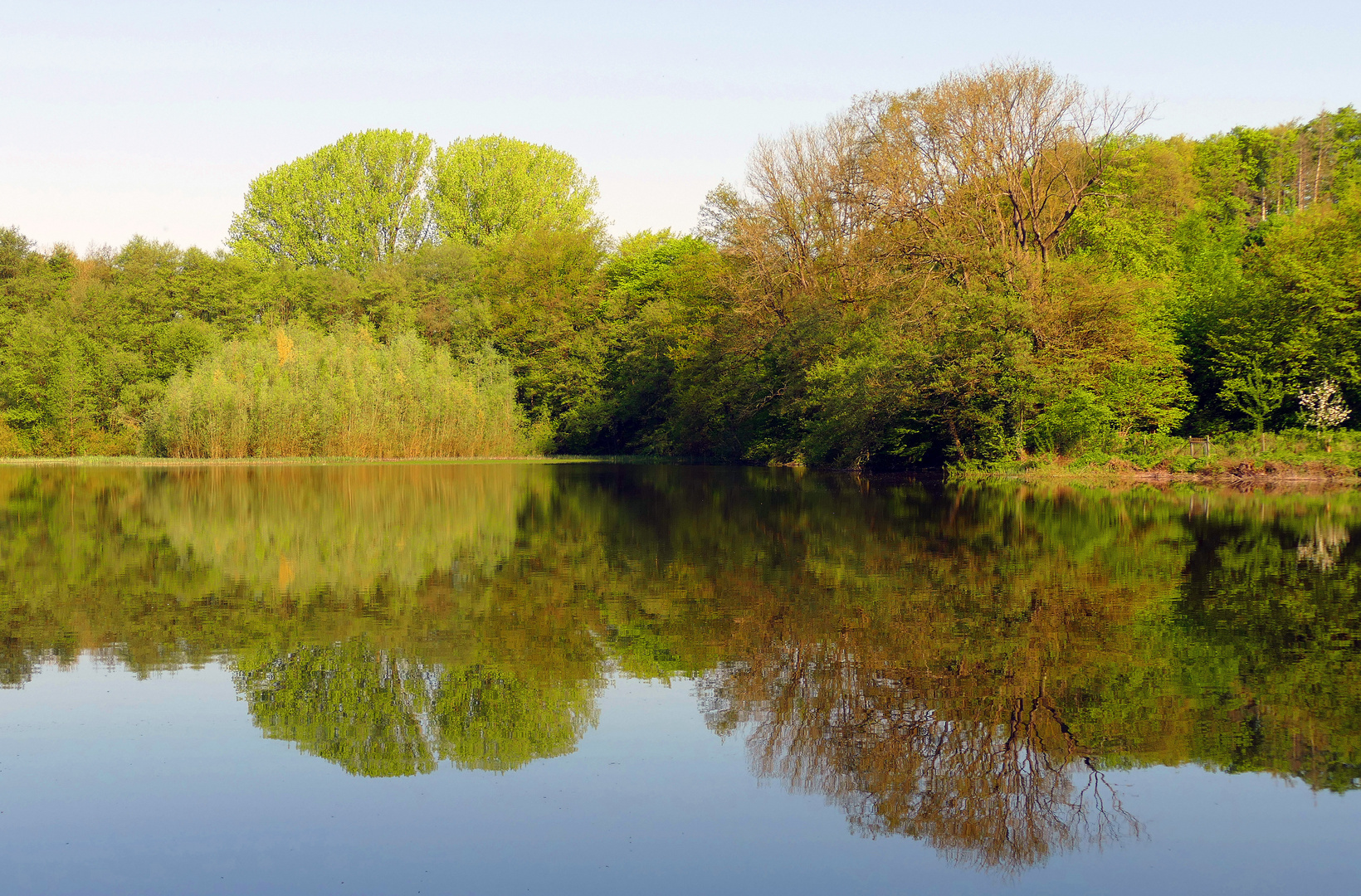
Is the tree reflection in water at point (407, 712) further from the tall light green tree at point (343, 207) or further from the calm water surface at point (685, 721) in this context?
the tall light green tree at point (343, 207)

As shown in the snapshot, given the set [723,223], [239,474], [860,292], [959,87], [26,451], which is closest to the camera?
[959,87]

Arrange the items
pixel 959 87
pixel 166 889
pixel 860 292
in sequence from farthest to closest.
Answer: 1. pixel 860 292
2. pixel 959 87
3. pixel 166 889

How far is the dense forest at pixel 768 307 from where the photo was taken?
32.2 metres

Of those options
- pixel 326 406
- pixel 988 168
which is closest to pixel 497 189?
pixel 326 406

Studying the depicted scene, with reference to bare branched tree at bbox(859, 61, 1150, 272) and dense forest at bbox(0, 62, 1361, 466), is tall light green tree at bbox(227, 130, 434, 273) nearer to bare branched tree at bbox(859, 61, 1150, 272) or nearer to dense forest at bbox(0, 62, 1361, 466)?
dense forest at bbox(0, 62, 1361, 466)

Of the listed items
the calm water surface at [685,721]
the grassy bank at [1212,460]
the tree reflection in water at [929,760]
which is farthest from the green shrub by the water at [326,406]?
the tree reflection in water at [929,760]

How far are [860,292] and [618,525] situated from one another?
80.9 feet

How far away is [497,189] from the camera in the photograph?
244 feet

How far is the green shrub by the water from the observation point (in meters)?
46.8

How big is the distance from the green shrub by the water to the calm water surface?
33.1m

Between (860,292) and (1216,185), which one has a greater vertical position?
(1216,185)

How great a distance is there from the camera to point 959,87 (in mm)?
33875

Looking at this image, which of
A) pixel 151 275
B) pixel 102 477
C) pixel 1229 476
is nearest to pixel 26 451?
pixel 151 275

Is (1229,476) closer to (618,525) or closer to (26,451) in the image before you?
(618,525)
